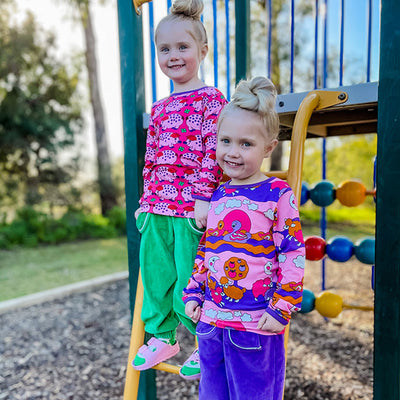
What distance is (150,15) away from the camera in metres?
2.09

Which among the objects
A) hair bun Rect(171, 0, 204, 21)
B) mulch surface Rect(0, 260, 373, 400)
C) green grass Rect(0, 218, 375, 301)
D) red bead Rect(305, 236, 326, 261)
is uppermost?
hair bun Rect(171, 0, 204, 21)

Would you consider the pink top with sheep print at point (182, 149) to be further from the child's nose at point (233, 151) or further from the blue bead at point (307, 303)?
the blue bead at point (307, 303)

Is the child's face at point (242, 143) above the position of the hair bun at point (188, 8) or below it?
below

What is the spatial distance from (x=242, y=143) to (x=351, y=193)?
1.58m

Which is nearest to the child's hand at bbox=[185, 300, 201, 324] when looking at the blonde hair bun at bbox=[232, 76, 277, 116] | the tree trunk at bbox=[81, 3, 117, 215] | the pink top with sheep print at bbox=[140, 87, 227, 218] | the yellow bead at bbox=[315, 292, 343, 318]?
the pink top with sheep print at bbox=[140, 87, 227, 218]

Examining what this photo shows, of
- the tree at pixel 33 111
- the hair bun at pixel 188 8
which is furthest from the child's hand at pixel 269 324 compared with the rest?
the tree at pixel 33 111

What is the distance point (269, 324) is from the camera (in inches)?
47.4

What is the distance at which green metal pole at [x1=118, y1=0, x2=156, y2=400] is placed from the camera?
1.85 meters

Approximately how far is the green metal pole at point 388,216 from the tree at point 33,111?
7.97 meters

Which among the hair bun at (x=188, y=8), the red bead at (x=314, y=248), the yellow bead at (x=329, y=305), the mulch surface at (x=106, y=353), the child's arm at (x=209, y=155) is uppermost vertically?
the hair bun at (x=188, y=8)

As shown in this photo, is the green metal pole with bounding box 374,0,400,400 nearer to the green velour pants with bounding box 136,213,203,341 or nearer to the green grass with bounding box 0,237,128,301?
the green velour pants with bounding box 136,213,203,341

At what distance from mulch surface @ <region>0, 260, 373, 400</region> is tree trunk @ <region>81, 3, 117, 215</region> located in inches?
204

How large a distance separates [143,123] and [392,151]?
1.08 m

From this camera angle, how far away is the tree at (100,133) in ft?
29.6
